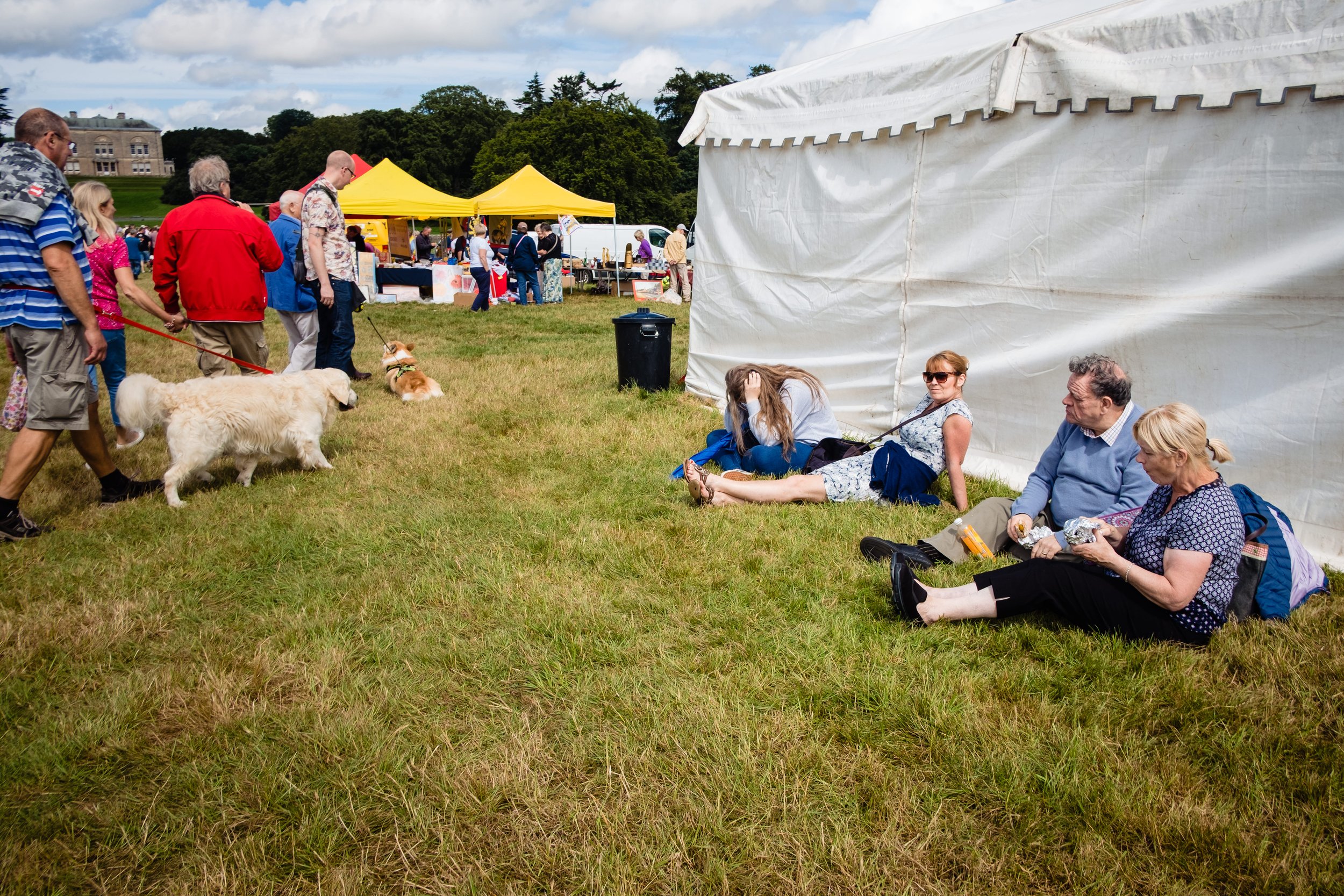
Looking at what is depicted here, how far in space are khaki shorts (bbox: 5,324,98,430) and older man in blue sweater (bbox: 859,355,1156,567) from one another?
4.48 metres

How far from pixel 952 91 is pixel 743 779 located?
4.87 m

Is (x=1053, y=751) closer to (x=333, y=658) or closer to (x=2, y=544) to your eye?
(x=333, y=658)

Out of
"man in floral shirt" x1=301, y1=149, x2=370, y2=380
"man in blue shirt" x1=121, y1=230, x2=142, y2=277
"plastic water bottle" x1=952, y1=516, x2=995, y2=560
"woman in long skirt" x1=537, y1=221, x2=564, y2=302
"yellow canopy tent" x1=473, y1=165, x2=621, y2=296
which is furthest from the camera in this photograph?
"man in blue shirt" x1=121, y1=230, x2=142, y2=277

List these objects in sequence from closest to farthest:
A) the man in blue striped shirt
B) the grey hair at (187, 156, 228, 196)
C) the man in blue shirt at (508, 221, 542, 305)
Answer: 1. the man in blue striped shirt
2. the grey hair at (187, 156, 228, 196)
3. the man in blue shirt at (508, 221, 542, 305)

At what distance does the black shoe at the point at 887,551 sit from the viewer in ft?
13.4

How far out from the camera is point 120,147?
14375 centimetres

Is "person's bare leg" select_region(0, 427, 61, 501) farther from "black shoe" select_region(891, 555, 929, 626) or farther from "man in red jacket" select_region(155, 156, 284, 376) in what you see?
"black shoe" select_region(891, 555, 929, 626)

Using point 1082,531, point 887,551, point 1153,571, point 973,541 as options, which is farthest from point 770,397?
point 1153,571

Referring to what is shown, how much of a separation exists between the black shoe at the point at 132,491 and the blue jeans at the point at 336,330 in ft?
Result: 8.94

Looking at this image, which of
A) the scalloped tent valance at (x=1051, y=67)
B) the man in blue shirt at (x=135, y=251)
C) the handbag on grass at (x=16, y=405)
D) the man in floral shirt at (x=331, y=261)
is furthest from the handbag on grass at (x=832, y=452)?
the man in blue shirt at (x=135, y=251)

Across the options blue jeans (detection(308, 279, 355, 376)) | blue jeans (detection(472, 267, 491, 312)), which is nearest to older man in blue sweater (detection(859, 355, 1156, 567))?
blue jeans (detection(308, 279, 355, 376))

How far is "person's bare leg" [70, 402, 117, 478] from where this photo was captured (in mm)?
5078

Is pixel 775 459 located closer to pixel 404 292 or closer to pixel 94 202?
pixel 94 202

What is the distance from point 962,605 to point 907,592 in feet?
0.83
